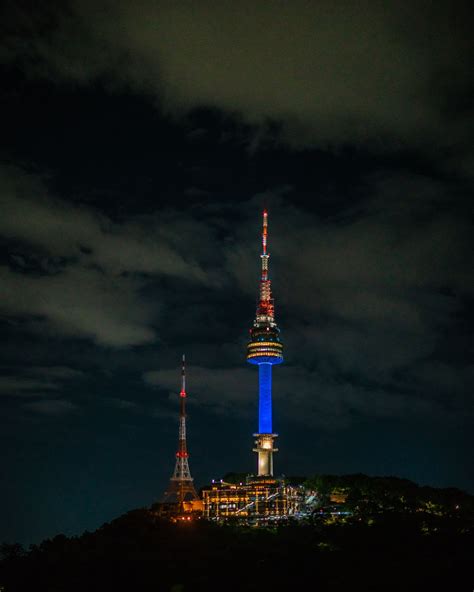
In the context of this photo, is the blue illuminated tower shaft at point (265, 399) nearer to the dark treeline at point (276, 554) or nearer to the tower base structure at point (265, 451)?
the tower base structure at point (265, 451)

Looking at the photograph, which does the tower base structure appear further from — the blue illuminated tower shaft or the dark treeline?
the dark treeline

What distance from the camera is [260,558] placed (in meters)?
78.5

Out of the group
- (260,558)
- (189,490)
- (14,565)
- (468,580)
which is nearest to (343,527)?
(260,558)

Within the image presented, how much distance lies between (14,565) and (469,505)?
216 feet

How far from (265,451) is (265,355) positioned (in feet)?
72.2

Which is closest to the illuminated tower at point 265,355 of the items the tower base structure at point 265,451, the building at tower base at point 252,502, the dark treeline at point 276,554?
the tower base structure at point 265,451

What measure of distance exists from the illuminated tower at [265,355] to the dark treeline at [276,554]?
186ft

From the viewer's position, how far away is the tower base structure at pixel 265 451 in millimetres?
173375

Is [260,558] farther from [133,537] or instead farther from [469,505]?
[469,505]

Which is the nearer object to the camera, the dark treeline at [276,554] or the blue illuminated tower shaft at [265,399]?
the dark treeline at [276,554]

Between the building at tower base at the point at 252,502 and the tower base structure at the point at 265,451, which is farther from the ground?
the tower base structure at the point at 265,451

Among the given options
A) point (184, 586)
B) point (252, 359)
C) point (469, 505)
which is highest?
point (252, 359)

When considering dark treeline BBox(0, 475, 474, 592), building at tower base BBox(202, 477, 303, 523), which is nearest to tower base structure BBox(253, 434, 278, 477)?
building at tower base BBox(202, 477, 303, 523)

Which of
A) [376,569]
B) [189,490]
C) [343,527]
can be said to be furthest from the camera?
[189,490]
